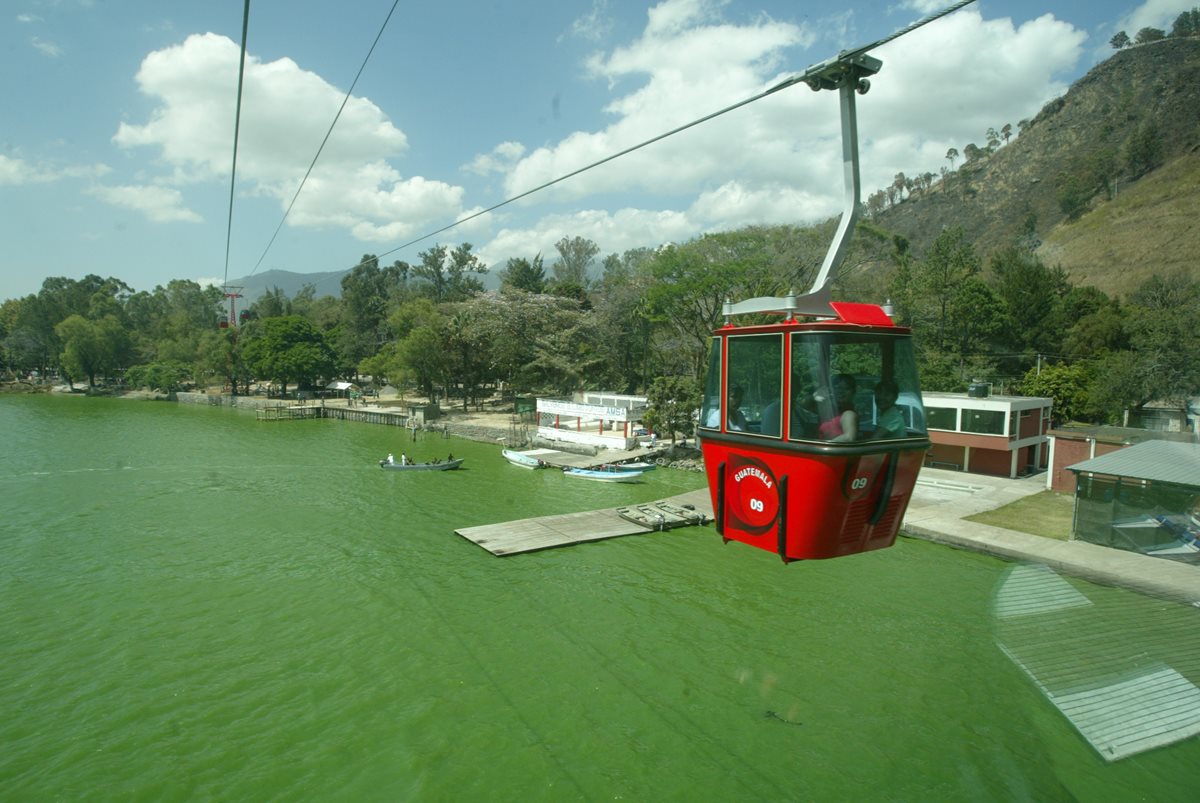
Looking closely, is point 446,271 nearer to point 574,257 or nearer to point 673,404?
point 574,257

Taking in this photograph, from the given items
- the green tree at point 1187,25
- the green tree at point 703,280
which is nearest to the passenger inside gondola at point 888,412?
the green tree at point 703,280

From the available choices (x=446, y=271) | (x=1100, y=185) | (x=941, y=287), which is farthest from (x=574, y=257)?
(x=1100, y=185)

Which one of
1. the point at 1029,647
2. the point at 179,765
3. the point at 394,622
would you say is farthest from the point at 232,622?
the point at 1029,647

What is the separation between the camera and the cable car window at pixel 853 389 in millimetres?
5160

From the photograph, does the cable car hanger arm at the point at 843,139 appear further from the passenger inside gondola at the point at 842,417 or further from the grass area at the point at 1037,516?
the grass area at the point at 1037,516

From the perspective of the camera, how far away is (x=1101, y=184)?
262ft

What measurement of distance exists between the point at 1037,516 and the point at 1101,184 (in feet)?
270

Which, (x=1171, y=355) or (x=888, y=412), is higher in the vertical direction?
(x=1171, y=355)

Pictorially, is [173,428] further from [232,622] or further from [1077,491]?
[1077,491]

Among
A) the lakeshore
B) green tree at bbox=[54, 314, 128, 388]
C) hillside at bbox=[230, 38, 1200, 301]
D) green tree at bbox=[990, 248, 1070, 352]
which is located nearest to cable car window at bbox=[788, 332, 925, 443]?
the lakeshore

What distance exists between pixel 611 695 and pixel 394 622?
18.0 feet

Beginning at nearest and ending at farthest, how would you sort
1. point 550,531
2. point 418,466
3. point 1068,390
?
point 550,531 → point 418,466 → point 1068,390

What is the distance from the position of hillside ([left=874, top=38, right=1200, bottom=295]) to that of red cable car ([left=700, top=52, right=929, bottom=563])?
65.1 metres

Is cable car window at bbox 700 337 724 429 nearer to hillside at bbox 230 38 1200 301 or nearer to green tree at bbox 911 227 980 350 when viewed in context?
green tree at bbox 911 227 980 350
